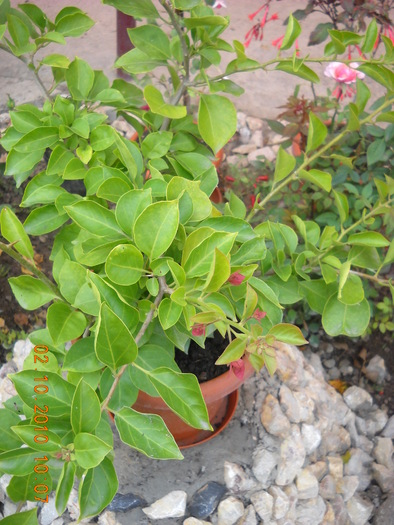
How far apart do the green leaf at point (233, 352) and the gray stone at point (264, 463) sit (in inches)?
29.6

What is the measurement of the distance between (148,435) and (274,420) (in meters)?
0.80

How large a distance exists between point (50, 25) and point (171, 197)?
0.57 m

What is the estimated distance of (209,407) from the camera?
1.40 meters

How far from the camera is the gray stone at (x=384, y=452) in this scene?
1.74m

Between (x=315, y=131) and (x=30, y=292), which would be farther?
(x=315, y=131)

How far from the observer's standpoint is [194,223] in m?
0.98

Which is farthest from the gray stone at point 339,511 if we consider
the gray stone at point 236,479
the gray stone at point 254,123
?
the gray stone at point 254,123

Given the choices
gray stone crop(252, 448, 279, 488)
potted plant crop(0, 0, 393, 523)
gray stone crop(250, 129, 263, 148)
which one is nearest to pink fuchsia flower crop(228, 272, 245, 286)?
potted plant crop(0, 0, 393, 523)

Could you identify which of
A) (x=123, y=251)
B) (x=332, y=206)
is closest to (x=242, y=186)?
(x=332, y=206)

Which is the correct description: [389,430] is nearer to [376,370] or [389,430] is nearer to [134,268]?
[376,370]

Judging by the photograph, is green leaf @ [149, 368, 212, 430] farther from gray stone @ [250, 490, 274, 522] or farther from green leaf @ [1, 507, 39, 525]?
gray stone @ [250, 490, 274, 522]

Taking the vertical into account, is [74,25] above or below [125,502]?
above

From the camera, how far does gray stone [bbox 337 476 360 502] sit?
1609 millimetres

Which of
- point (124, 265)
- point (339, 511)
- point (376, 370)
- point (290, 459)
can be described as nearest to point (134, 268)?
point (124, 265)
